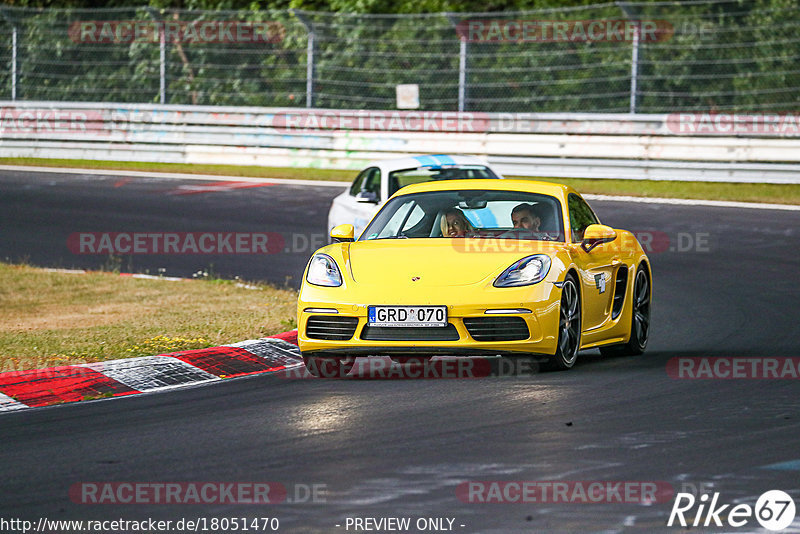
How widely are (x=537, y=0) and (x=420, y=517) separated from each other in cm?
2563

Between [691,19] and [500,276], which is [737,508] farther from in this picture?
[691,19]

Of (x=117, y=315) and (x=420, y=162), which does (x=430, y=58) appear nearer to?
(x=420, y=162)

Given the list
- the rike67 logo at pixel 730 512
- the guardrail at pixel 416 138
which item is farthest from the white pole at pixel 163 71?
the rike67 logo at pixel 730 512

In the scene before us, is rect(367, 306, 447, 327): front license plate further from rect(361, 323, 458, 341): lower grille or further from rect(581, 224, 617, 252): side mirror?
rect(581, 224, 617, 252): side mirror

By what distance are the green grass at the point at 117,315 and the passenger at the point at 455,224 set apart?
5.90 ft

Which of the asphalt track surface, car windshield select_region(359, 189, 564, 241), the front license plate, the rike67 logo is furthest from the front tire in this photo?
the rike67 logo

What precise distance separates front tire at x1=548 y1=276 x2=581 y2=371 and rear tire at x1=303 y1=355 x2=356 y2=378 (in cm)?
131

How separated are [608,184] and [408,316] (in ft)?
48.2

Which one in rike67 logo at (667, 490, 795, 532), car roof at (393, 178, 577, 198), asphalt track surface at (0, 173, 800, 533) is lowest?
asphalt track surface at (0, 173, 800, 533)

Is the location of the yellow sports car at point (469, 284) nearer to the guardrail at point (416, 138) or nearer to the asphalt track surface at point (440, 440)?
the asphalt track surface at point (440, 440)

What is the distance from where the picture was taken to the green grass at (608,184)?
21.2 meters

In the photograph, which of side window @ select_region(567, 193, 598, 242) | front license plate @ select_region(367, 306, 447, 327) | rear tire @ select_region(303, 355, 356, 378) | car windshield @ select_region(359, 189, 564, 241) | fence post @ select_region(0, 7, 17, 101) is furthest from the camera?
fence post @ select_region(0, 7, 17, 101)

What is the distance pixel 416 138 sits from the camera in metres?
23.6

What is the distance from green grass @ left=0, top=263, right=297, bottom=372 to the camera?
32.1 feet
